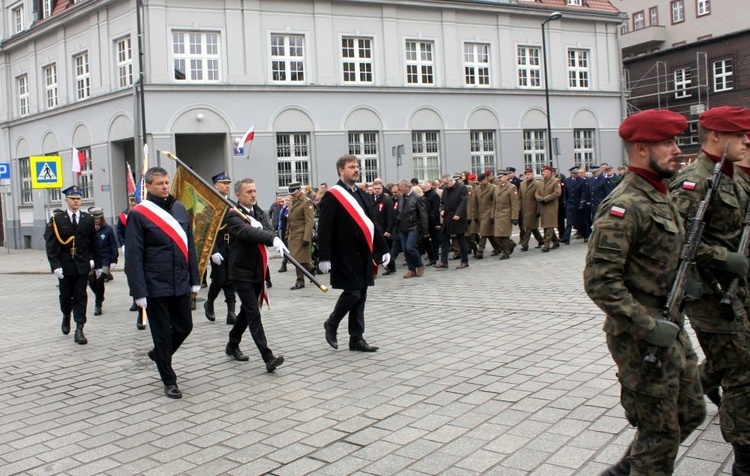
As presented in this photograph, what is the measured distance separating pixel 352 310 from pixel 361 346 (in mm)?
396

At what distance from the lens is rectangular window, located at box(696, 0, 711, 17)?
176ft

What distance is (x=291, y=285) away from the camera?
15148mm

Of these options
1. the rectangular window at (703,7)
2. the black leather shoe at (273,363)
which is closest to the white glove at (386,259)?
the black leather shoe at (273,363)

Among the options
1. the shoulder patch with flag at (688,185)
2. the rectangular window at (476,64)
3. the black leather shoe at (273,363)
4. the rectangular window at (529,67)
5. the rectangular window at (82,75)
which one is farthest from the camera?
the rectangular window at (529,67)

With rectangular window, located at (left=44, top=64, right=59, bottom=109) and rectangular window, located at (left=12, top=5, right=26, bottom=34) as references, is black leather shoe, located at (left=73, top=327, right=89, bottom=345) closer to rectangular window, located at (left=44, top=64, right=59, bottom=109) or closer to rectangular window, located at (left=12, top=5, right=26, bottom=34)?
rectangular window, located at (left=44, top=64, right=59, bottom=109)

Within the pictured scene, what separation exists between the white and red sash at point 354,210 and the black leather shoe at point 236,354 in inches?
70.2

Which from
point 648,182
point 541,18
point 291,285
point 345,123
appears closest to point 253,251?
point 648,182

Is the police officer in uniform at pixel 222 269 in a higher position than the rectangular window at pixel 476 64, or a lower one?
lower

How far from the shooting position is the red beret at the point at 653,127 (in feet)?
11.6

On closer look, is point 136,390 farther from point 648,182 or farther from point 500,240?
point 500,240

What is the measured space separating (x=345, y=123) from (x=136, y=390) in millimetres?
24610

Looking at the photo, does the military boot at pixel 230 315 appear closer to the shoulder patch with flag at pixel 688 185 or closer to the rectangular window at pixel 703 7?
the shoulder patch with flag at pixel 688 185

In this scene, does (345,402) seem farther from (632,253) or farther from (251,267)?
(632,253)

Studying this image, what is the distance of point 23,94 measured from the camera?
3584 cm
